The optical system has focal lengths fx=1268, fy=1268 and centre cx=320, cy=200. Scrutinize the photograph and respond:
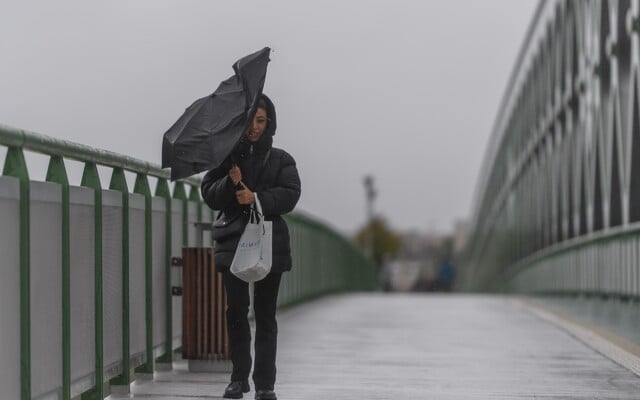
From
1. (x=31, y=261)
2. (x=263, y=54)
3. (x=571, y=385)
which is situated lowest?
(x=571, y=385)

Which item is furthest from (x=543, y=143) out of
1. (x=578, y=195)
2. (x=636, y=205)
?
(x=636, y=205)

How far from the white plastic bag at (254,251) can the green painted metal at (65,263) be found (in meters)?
0.82

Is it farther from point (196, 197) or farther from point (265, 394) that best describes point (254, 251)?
point (196, 197)

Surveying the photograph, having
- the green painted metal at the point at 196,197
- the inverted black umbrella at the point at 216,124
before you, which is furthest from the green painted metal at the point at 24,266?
the green painted metal at the point at 196,197

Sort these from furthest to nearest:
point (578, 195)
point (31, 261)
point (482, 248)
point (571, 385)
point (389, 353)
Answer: point (482, 248)
point (578, 195)
point (389, 353)
point (571, 385)
point (31, 261)

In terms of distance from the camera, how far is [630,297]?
1300cm

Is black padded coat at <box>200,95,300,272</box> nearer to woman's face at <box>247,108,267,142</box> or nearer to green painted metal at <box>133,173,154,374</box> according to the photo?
woman's face at <box>247,108,267,142</box>

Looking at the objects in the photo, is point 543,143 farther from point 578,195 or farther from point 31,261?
point 31,261

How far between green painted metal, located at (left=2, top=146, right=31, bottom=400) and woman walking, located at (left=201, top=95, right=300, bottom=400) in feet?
4.14

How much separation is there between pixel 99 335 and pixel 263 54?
163cm

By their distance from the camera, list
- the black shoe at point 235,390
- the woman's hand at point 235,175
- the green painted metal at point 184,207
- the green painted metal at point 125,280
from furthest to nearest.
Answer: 1. the green painted metal at point 184,207
2. the green painted metal at point 125,280
3. the black shoe at point 235,390
4. the woman's hand at point 235,175

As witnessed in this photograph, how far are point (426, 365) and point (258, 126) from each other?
2.99 meters

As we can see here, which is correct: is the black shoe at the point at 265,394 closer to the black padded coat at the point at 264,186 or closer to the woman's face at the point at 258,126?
the black padded coat at the point at 264,186

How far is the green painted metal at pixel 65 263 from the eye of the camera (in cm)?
570
